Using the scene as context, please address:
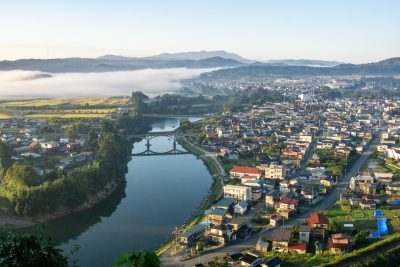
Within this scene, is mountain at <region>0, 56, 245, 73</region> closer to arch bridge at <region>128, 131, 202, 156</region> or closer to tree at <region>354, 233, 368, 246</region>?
arch bridge at <region>128, 131, 202, 156</region>

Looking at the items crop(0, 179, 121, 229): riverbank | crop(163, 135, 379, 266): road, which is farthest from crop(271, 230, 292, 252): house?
crop(0, 179, 121, 229): riverbank

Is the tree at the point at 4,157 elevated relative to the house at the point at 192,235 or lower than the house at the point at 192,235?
elevated

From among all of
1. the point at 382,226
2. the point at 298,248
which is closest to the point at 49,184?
the point at 298,248

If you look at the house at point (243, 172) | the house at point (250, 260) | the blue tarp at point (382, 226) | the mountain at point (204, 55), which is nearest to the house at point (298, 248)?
the house at point (250, 260)

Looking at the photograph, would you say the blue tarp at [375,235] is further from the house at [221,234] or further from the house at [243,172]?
the house at [243,172]

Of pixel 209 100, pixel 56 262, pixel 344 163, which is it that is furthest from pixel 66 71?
pixel 56 262

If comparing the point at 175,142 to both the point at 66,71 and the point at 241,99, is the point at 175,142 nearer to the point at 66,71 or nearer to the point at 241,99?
the point at 241,99
